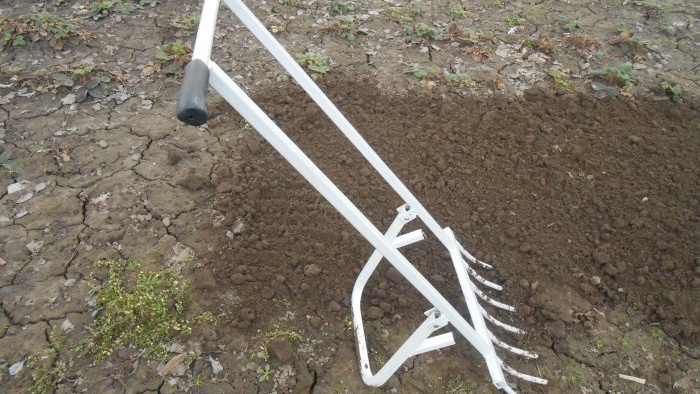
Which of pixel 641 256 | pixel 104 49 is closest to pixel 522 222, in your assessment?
pixel 641 256

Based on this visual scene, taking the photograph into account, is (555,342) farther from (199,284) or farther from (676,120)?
(676,120)

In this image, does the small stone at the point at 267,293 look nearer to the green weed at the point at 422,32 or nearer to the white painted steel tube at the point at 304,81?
the white painted steel tube at the point at 304,81

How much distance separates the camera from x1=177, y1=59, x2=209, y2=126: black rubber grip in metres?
0.92

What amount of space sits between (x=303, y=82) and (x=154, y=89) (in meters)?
2.12

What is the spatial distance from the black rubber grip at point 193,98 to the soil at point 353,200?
1385 millimetres

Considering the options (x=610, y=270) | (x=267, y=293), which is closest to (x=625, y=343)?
(x=610, y=270)

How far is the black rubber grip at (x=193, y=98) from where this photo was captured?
36.3 inches

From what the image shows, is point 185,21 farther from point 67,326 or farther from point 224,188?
point 67,326

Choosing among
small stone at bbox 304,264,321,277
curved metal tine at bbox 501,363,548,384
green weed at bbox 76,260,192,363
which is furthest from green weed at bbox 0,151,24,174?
curved metal tine at bbox 501,363,548,384

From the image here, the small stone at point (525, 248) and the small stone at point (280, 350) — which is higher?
the small stone at point (525, 248)

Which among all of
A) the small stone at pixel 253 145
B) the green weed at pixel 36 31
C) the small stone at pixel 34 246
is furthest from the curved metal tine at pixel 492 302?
the green weed at pixel 36 31

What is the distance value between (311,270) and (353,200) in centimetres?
57

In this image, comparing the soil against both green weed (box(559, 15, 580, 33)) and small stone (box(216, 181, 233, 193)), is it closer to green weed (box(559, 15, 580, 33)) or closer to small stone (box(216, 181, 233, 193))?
small stone (box(216, 181, 233, 193))

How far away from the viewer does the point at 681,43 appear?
13.2 ft
